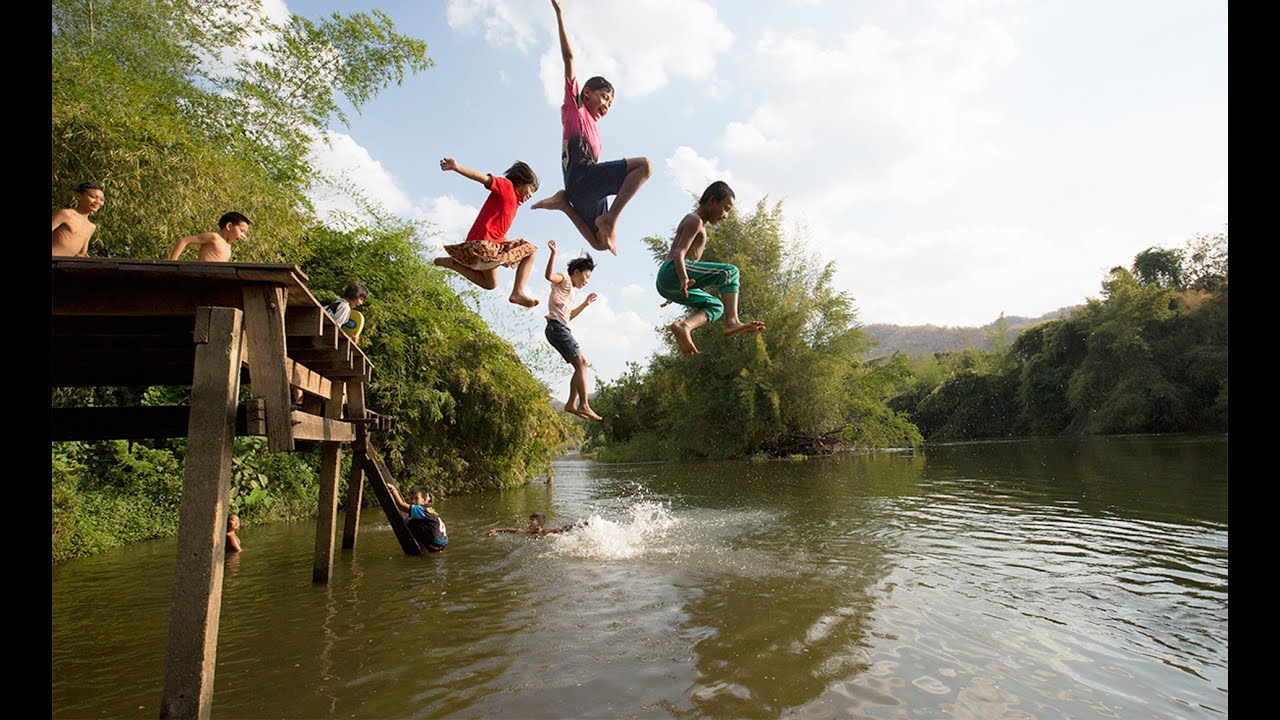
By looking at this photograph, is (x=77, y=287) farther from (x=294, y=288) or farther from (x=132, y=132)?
(x=132, y=132)

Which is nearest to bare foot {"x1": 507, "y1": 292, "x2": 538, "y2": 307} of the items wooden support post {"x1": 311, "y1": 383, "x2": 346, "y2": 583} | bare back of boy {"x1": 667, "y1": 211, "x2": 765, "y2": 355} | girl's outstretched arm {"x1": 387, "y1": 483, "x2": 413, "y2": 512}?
bare back of boy {"x1": 667, "y1": 211, "x2": 765, "y2": 355}

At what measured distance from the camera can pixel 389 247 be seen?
14453 millimetres

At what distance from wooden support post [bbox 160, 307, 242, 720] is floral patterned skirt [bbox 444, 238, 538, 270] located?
4.17ft

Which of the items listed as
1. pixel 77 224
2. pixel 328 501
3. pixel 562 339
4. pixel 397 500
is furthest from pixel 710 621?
pixel 77 224

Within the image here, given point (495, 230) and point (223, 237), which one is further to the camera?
point (223, 237)

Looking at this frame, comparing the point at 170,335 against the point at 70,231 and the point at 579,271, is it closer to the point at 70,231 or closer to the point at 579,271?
the point at 70,231

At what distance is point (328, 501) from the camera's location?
7777mm

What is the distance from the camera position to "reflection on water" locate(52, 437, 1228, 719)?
14.3 feet

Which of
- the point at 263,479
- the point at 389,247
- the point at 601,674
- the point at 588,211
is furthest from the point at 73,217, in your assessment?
the point at 389,247

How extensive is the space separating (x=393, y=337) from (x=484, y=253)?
35.9ft

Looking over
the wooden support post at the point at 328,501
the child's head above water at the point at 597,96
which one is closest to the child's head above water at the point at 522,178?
the child's head above water at the point at 597,96

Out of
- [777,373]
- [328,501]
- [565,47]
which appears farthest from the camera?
[777,373]
